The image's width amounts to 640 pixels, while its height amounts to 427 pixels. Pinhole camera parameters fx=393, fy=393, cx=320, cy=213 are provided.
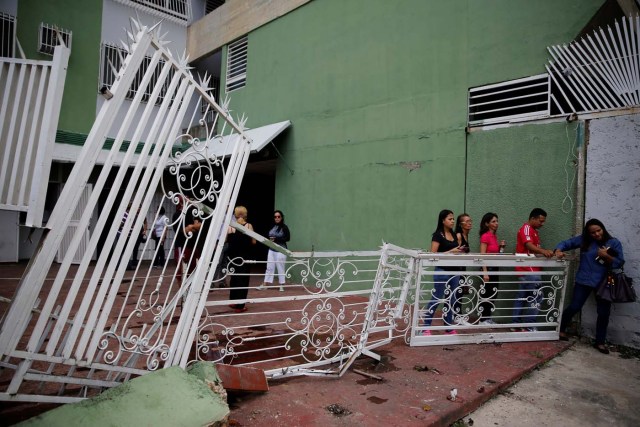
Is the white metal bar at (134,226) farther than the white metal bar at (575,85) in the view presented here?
No

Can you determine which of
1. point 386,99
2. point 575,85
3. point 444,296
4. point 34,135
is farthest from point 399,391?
point 386,99

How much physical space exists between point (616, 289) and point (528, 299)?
884mm

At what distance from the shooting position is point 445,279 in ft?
15.9

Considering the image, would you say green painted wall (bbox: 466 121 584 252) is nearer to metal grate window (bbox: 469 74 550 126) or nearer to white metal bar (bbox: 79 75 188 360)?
metal grate window (bbox: 469 74 550 126)

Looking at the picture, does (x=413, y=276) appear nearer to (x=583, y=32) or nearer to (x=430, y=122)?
(x=430, y=122)

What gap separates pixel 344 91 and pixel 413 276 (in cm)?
472

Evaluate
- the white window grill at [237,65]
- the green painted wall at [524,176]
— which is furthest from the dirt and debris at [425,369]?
the white window grill at [237,65]

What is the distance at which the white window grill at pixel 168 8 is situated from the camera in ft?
37.3

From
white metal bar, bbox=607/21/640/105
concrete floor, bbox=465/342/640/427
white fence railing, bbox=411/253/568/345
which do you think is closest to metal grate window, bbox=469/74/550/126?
white metal bar, bbox=607/21/640/105

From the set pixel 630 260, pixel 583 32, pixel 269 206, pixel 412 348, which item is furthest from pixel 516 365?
pixel 269 206

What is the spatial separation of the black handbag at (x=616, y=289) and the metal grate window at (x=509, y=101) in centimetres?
224

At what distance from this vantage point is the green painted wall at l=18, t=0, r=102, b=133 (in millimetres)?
9891

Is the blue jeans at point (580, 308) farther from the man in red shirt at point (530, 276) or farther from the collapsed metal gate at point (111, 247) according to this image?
the collapsed metal gate at point (111, 247)

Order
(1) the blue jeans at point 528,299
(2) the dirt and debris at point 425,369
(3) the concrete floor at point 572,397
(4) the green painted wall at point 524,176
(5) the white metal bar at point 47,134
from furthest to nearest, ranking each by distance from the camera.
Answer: (4) the green painted wall at point 524,176 → (1) the blue jeans at point 528,299 → (2) the dirt and debris at point 425,369 → (3) the concrete floor at point 572,397 → (5) the white metal bar at point 47,134
